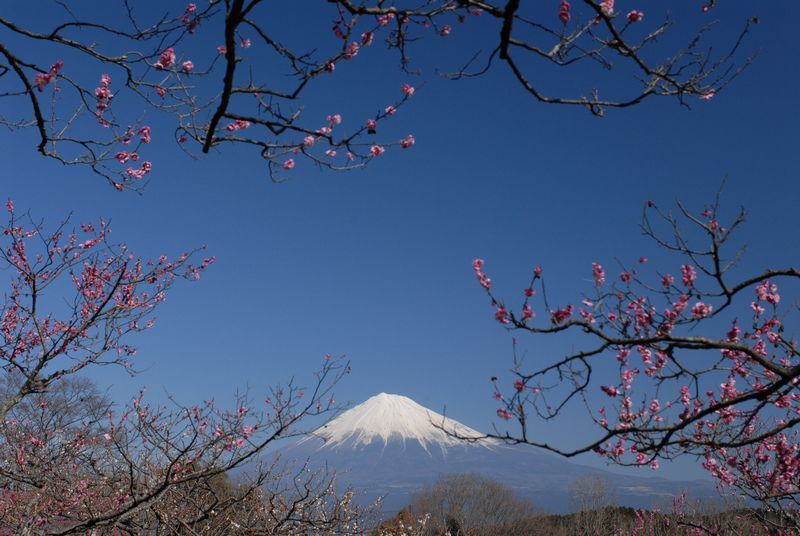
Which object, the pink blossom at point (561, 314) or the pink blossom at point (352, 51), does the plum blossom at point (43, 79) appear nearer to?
the pink blossom at point (352, 51)

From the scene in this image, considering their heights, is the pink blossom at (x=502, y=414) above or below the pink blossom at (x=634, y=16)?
below

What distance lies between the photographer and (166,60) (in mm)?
4449

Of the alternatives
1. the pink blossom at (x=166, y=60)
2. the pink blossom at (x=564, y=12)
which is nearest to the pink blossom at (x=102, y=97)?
the pink blossom at (x=166, y=60)

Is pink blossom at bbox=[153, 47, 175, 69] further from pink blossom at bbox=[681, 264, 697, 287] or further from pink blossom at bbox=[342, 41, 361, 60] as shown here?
pink blossom at bbox=[681, 264, 697, 287]

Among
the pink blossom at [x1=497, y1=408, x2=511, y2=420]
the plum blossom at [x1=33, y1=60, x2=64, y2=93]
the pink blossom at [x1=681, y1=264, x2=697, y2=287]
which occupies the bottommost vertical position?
the pink blossom at [x1=497, y1=408, x2=511, y2=420]

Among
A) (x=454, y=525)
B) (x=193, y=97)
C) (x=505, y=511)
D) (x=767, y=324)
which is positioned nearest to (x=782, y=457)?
→ (x=767, y=324)

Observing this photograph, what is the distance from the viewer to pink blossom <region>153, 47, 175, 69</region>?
4.41 m

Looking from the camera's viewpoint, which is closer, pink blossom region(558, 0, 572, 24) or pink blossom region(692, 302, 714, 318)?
pink blossom region(558, 0, 572, 24)

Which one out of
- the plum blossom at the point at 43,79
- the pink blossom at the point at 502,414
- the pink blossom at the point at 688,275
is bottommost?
the pink blossom at the point at 502,414

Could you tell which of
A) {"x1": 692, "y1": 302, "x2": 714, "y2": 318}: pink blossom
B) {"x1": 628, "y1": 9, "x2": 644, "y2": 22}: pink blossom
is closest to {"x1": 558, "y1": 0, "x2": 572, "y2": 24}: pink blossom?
{"x1": 628, "y1": 9, "x2": 644, "y2": 22}: pink blossom

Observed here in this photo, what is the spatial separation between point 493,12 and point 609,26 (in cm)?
73

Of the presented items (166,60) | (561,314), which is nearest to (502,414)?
(561,314)

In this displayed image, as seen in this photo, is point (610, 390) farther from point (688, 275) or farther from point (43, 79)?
point (43, 79)

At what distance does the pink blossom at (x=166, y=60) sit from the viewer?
4.41 metres
